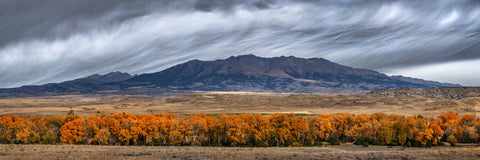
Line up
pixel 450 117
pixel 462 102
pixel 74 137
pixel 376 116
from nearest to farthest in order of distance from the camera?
pixel 74 137 < pixel 450 117 < pixel 376 116 < pixel 462 102

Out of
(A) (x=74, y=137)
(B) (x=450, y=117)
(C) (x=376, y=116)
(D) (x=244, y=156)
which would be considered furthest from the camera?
(C) (x=376, y=116)

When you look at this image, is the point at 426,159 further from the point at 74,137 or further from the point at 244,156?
the point at 74,137

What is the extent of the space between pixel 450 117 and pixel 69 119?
95.2 metres

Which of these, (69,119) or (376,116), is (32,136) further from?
(376,116)

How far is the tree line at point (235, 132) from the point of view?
74125 millimetres

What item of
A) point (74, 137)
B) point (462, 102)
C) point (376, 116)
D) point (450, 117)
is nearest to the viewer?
point (74, 137)

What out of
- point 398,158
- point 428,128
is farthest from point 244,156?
point 428,128

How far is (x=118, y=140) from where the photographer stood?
7656 cm

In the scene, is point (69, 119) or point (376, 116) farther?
point (376, 116)

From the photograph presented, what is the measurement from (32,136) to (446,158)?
78.7 meters

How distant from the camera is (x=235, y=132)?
251 feet

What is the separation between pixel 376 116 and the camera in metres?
94.0

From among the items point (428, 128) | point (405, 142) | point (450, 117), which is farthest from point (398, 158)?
point (450, 117)

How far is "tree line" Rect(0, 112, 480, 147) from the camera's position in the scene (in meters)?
74.1
